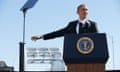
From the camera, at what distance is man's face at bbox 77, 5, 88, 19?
7.65m

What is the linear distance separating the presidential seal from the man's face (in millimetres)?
470

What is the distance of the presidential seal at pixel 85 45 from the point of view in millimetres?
7445

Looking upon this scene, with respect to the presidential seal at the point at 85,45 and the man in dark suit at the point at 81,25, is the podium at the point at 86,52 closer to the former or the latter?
the presidential seal at the point at 85,45

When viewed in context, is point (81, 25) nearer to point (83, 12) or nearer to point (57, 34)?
point (83, 12)

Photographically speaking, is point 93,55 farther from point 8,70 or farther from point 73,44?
point 8,70

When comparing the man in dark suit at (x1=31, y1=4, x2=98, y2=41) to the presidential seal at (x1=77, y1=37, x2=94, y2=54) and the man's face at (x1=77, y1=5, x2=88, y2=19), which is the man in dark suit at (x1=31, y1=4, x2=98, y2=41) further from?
the presidential seal at (x1=77, y1=37, x2=94, y2=54)

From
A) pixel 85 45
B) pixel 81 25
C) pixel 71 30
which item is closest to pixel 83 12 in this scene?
pixel 81 25

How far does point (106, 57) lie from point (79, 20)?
87 cm

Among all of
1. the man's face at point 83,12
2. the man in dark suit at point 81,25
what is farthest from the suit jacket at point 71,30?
the man's face at point 83,12

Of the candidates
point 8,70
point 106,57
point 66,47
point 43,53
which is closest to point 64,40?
point 66,47

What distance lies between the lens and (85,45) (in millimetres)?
7449

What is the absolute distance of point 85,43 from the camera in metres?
7.44

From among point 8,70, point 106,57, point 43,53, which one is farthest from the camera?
point 43,53

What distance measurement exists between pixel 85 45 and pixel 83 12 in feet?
1.95
